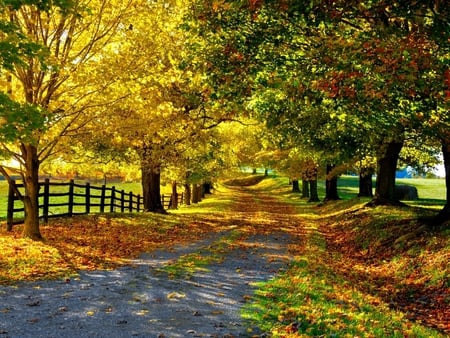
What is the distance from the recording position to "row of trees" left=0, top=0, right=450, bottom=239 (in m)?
9.46

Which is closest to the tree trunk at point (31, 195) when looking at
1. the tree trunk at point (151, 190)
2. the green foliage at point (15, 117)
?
→ the green foliage at point (15, 117)

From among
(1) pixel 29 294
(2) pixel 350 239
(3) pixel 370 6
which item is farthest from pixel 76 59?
(2) pixel 350 239

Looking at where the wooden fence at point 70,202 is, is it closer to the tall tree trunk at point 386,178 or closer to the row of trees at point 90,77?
the row of trees at point 90,77

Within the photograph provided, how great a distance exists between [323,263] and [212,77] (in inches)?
258

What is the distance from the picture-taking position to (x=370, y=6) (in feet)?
29.4

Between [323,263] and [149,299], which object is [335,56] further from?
[323,263]

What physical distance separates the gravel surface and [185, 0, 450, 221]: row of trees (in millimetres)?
4397

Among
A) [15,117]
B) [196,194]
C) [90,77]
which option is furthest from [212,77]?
[196,194]

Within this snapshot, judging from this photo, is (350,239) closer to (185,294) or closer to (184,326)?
(185,294)

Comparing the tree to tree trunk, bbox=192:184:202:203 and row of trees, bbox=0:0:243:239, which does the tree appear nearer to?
row of trees, bbox=0:0:243:239

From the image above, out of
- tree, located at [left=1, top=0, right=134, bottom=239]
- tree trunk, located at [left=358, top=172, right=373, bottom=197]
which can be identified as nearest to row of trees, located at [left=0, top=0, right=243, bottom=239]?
tree, located at [left=1, top=0, right=134, bottom=239]

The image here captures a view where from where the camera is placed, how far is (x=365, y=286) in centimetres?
1261

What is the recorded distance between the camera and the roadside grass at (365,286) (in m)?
8.40

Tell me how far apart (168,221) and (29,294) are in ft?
51.4
